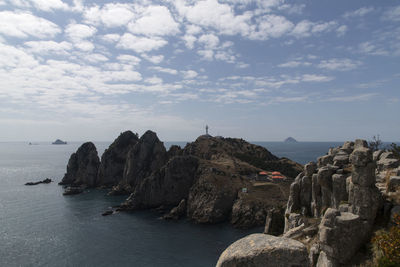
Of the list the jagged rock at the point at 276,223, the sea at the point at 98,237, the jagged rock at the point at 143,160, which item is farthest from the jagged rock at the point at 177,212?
the jagged rock at the point at 276,223

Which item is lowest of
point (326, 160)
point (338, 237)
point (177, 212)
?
point (177, 212)

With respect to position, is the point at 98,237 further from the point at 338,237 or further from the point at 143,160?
the point at 338,237

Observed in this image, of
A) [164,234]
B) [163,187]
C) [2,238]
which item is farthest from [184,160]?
[2,238]

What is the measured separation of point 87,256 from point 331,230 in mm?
62601

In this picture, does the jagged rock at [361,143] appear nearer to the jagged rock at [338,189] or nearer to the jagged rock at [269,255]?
the jagged rock at [338,189]

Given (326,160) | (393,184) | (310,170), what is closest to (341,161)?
(326,160)

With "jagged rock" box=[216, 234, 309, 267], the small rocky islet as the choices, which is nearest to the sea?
the small rocky islet

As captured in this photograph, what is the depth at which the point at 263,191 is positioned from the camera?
101 meters

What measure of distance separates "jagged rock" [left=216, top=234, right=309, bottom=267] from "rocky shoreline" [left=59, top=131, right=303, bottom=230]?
184ft

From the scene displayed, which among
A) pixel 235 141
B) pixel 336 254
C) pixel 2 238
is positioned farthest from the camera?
pixel 235 141

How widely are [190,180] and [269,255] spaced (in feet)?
342

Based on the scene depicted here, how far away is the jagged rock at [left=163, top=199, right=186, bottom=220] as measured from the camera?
310 feet

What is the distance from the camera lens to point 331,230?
63.1 feet

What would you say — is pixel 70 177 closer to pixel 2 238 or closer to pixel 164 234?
pixel 2 238
